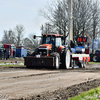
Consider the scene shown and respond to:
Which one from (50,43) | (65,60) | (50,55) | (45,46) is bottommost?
(65,60)

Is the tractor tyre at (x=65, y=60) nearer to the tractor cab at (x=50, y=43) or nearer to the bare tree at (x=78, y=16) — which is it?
the tractor cab at (x=50, y=43)

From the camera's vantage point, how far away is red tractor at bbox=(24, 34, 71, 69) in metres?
18.8

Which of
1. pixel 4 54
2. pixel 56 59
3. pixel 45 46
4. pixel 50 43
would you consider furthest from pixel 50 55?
pixel 4 54

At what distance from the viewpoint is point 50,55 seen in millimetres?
19078

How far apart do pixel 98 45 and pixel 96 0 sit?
7.94 m

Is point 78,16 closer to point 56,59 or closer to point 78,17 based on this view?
point 78,17

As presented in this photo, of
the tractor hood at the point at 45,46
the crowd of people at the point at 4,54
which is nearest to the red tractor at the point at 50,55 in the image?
the tractor hood at the point at 45,46

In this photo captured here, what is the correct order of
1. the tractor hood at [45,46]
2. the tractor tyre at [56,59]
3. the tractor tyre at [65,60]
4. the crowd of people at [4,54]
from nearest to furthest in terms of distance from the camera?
the tractor tyre at [56,59] < the tractor hood at [45,46] < the tractor tyre at [65,60] < the crowd of people at [4,54]

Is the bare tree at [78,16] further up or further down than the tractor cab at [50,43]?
further up

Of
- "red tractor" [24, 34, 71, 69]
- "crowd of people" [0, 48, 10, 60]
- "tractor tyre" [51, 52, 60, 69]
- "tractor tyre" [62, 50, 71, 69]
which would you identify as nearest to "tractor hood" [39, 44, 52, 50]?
"red tractor" [24, 34, 71, 69]

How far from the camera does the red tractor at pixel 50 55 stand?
18.8 m

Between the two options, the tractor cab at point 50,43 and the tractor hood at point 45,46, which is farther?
the tractor cab at point 50,43

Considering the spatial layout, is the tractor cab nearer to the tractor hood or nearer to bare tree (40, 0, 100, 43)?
the tractor hood

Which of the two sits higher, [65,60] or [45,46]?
[45,46]
